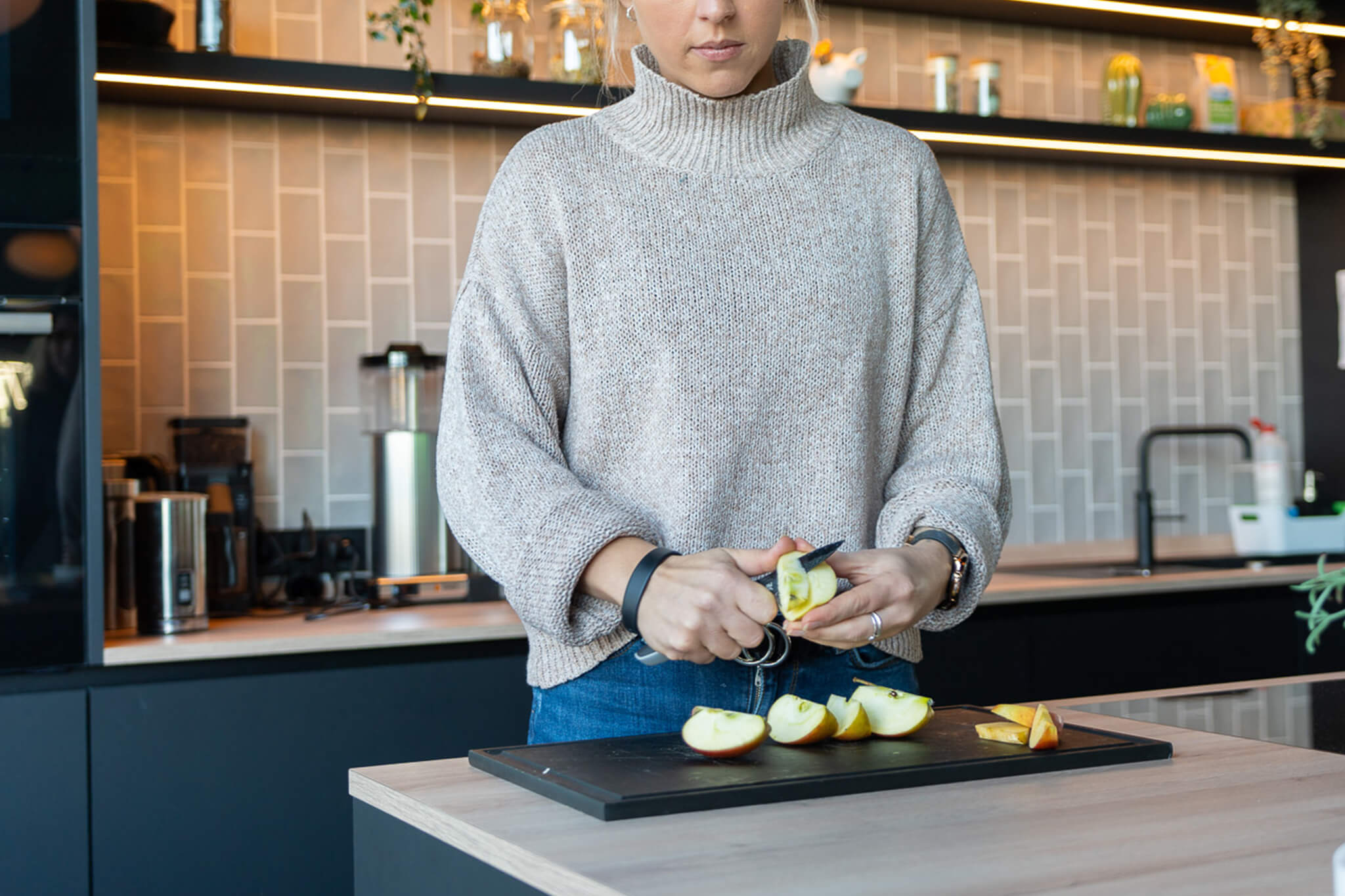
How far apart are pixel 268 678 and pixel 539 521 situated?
1.05m

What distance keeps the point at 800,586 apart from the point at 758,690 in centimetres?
23

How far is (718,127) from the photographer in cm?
119

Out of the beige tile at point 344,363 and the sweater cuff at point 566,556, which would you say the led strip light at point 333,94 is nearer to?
the beige tile at point 344,363

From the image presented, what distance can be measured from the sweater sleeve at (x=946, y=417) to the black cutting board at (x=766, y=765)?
6.7 inches

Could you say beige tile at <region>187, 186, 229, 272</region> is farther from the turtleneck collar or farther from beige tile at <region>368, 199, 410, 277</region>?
the turtleneck collar

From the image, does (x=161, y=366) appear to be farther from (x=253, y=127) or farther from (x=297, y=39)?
(x=297, y=39)

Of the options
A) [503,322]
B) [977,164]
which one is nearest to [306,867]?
[503,322]

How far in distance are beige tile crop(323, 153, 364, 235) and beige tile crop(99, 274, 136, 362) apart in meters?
0.36

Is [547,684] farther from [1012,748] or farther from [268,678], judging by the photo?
[268,678]

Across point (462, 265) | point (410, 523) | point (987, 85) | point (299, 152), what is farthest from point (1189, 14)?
point (410, 523)

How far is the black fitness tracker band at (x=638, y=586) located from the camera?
0.94 meters

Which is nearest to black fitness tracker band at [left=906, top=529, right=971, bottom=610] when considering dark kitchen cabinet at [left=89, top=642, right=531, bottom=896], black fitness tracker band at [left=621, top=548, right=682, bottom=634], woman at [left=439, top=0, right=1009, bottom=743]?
woman at [left=439, top=0, right=1009, bottom=743]

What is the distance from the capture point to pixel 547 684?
1129 millimetres

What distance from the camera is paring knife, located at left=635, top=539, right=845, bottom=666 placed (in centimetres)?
90
